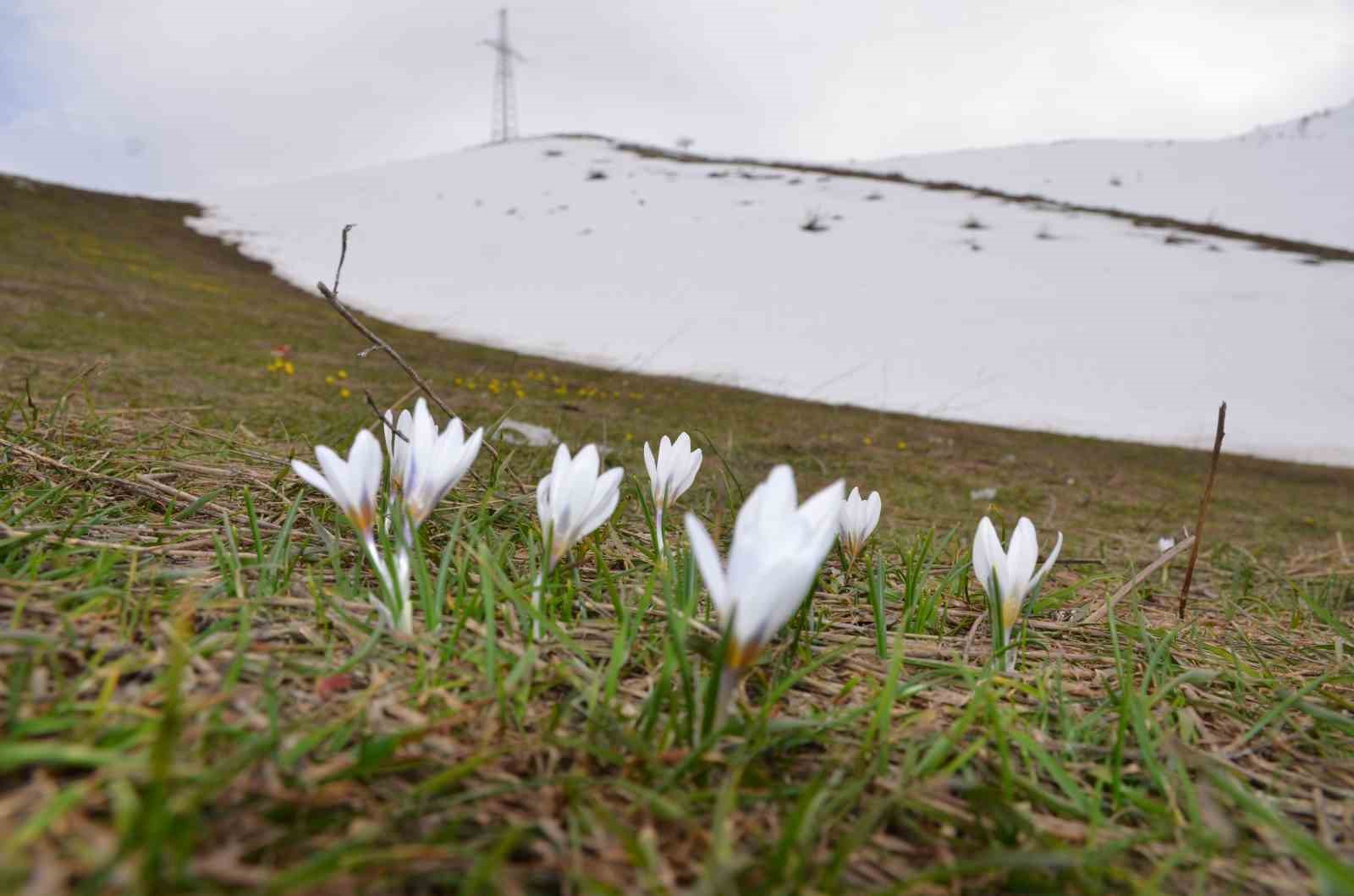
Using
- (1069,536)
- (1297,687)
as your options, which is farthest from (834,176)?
(1297,687)

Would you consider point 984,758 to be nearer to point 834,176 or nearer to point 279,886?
point 279,886

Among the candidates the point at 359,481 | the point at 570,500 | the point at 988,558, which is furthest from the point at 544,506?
the point at 988,558

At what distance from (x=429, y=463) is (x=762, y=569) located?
0.46 metres

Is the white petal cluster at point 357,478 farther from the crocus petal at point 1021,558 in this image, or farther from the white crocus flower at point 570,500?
the crocus petal at point 1021,558

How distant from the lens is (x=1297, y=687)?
1.08 m

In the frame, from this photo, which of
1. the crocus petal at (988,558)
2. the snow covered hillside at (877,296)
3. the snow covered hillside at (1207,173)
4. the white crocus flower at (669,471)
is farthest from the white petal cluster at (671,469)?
the snow covered hillside at (1207,173)

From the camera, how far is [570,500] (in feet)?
2.97

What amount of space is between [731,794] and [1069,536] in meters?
4.22

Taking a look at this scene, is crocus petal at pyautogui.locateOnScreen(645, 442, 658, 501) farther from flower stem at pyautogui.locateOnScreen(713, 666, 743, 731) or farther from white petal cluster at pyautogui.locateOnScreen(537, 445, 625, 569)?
flower stem at pyautogui.locateOnScreen(713, 666, 743, 731)

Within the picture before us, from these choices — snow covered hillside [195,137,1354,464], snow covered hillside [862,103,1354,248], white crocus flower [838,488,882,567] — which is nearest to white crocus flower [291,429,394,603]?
white crocus flower [838,488,882,567]

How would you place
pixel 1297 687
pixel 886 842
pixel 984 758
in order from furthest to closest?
pixel 1297 687
pixel 984 758
pixel 886 842

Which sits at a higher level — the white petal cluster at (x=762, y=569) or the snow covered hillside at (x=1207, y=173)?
the snow covered hillside at (x=1207, y=173)

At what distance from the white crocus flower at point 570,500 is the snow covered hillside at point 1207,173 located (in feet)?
87.0

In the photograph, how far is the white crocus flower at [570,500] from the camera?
2.96 ft
